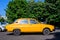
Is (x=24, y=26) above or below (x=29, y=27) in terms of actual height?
above

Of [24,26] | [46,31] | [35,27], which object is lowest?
[46,31]

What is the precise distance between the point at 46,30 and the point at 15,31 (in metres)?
3.08

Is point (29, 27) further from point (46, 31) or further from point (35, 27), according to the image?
point (46, 31)

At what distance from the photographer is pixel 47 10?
3372 centimetres

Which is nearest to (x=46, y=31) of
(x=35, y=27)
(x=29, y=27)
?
(x=35, y=27)

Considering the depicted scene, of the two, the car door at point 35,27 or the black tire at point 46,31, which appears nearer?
the car door at point 35,27

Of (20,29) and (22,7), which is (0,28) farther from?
(22,7)

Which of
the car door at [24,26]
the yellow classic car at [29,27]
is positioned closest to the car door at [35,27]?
the yellow classic car at [29,27]

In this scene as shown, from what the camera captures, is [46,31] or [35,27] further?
[46,31]

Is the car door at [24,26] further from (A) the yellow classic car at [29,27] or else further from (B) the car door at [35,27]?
(B) the car door at [35,27]

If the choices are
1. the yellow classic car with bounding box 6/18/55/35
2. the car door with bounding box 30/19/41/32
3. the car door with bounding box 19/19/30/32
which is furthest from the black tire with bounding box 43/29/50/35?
the car door with bounding box 19/19/30/32

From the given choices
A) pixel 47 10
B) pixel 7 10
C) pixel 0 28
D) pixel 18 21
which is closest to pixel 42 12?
pixel 47 10

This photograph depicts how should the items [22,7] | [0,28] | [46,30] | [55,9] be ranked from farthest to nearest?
1. [22,7]
2. [55,9]
3. [0,28]
4. [46,30]

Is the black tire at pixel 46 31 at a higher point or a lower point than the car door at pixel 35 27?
lower
